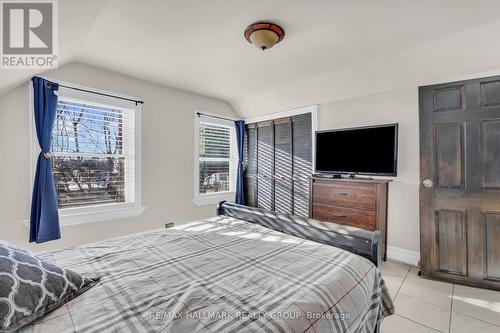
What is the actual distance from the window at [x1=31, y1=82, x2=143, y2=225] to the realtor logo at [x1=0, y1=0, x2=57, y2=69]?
597 millimetres

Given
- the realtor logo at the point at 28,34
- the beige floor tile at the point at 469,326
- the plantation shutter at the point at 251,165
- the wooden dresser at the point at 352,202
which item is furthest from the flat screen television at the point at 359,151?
the realtor logo at the point at 28,34

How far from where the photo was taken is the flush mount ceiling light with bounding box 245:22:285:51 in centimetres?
187

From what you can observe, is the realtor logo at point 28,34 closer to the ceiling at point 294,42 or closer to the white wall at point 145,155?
the ceiling at point 294,42

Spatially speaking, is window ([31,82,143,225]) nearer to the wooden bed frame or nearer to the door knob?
the wooden bed frame

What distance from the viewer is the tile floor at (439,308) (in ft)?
5.53

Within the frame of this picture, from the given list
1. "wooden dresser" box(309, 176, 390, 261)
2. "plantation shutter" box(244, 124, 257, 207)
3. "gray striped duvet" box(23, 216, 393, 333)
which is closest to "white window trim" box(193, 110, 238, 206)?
"plantation shutter" box(244, 124, 257, 207)

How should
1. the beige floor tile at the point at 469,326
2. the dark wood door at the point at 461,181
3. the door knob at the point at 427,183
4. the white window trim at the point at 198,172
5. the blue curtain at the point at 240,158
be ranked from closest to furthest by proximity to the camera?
the beige floor tile at the point at 469,326
the dark wood door at the point at 461,181
the door knob at the point at 427,183
the white window trim at the point at 198,172
the blue curtain at the point at 240,158

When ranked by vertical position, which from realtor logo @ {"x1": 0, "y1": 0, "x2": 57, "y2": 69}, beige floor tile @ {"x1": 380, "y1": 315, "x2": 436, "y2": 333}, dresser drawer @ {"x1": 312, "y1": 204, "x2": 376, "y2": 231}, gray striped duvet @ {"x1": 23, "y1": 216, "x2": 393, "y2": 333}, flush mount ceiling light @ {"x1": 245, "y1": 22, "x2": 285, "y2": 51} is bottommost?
beige floor tile @ {"x1": 380, "y1": 315, "x2": 436, "y2": 333}

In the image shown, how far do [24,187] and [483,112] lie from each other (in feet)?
14.9

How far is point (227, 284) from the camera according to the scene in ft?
3.44

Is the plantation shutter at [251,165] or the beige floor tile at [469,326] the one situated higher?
the plantation shutter at [251,165]

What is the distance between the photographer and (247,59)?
2568 millimetres

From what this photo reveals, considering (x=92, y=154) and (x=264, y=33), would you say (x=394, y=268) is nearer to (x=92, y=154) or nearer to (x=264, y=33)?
(x=264, y=33)

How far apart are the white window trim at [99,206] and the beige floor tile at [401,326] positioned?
2926mm
